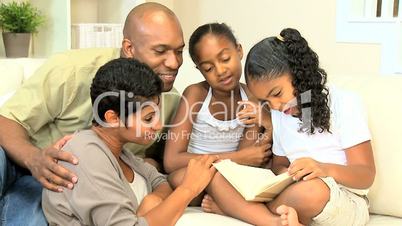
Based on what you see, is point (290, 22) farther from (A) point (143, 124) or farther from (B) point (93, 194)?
(B) point (93, 194)

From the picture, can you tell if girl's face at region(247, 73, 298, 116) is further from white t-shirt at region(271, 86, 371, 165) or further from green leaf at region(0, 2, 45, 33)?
green leaf at region(0, 2, 45, 33)

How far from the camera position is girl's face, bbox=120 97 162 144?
1.27 metres

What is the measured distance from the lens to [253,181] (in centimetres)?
132

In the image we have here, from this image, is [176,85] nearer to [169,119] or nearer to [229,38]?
[169,119]

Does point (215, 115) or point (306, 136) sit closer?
point (306, 136)

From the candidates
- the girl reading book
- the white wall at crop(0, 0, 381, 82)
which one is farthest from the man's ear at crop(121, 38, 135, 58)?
the white wall at crop(0, 0, 381, 82)

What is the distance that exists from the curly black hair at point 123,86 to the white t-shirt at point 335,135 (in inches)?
18.1

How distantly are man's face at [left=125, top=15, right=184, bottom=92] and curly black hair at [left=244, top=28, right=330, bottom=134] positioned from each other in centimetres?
32

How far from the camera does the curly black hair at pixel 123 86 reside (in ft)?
4.10

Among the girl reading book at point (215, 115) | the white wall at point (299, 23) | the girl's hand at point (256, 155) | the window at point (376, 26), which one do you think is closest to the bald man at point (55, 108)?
the girl reading book at point (215, 115)

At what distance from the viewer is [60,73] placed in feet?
5.19

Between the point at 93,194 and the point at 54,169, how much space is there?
142mm

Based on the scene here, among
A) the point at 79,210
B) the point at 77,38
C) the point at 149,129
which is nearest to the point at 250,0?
the point at 77,38

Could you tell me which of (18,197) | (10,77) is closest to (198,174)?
(18,197)
